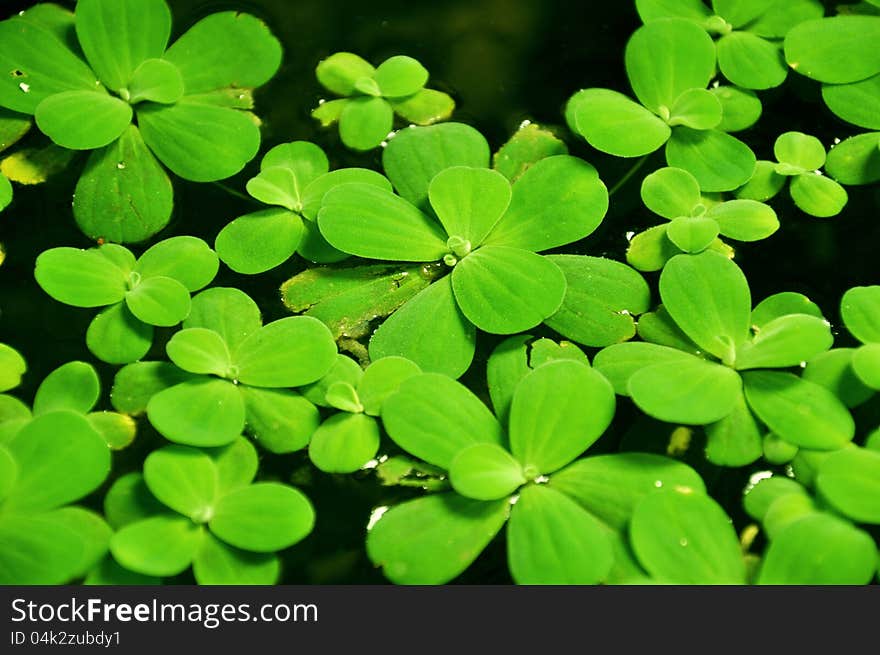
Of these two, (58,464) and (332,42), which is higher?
(332,42)

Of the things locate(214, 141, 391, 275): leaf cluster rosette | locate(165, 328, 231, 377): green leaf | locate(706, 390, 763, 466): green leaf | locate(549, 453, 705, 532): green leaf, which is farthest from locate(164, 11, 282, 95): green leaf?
locate(706, 390, 763, 466): green leaf

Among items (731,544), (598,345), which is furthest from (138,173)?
(731,544)

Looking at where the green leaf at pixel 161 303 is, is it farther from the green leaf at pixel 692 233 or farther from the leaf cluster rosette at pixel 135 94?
the green leaf at pixel 692 233

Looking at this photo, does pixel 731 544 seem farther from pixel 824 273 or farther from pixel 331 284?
pixel 331 284

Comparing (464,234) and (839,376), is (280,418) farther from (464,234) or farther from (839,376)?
(839,376)

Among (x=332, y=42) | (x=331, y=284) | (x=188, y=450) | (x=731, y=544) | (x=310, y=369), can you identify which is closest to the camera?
(x=731, y=544)

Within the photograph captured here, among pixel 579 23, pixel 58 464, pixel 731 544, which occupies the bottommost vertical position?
pixel 731 544

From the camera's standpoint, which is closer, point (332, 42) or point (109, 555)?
point (109, 555)

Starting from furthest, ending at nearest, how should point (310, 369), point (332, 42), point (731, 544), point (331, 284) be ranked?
point (332, 42) → point (331, 284) → point (310, 369) → point (731, 544)

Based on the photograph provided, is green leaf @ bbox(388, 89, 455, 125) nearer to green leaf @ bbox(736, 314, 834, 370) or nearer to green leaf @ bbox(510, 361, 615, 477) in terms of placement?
green leaf @ bbox(510, 361, 615, 477)
